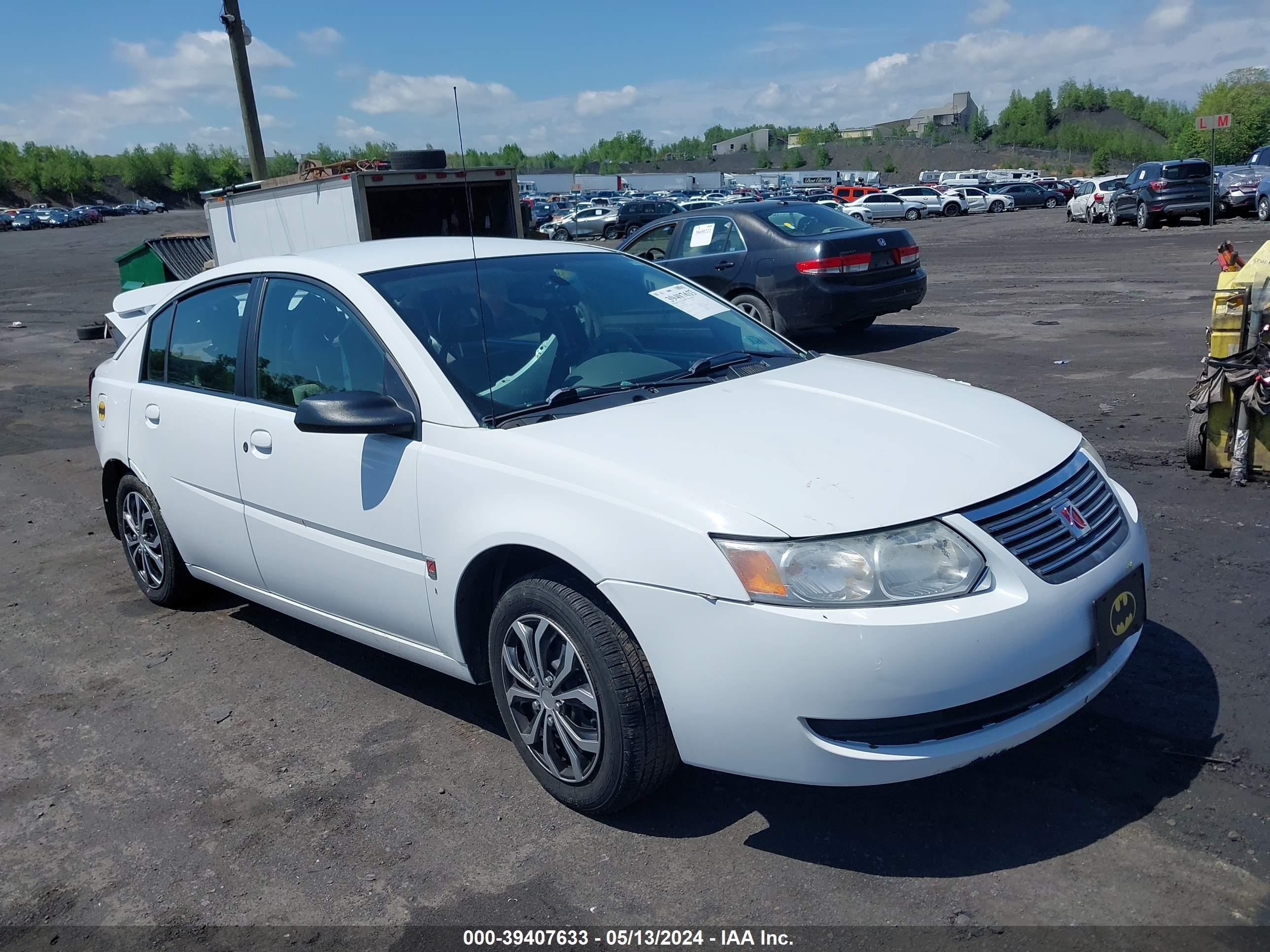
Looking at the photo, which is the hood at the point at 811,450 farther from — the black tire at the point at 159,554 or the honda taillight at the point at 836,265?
the honda taillight at the point at 836,265

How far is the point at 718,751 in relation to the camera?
2.82 metres

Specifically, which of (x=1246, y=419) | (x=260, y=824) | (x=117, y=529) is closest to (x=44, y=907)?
(x=260, y=824)

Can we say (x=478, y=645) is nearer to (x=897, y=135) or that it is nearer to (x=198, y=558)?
(x=198, y=558)

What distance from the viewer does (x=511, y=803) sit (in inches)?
133

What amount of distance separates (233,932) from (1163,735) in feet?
9.56

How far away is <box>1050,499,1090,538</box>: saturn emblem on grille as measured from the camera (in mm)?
2990

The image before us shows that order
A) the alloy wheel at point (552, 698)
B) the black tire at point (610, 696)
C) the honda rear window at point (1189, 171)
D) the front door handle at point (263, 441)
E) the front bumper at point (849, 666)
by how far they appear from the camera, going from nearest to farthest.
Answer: the front bumper at point (849, 666) → the black tire at point (610, 696) → the alloy wheel at point (552, 698) → the front door handle at point (263, 441) → the honda rear window at point (1189, 171)

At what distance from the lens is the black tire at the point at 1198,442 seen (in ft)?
19.5

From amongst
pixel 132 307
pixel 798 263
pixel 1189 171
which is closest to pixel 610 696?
pixel 132 307

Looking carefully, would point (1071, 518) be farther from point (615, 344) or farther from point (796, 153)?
point (796, 153)

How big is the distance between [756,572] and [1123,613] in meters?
1.20

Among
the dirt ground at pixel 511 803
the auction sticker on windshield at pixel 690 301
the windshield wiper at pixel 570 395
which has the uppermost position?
the auction sticker on windshield at pixel 690 301

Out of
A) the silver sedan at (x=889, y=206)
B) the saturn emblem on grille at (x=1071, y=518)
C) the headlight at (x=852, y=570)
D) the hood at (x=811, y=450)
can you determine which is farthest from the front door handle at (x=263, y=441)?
the silver sedan at (x=889, y=206)

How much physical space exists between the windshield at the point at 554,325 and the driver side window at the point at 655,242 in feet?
26.6
